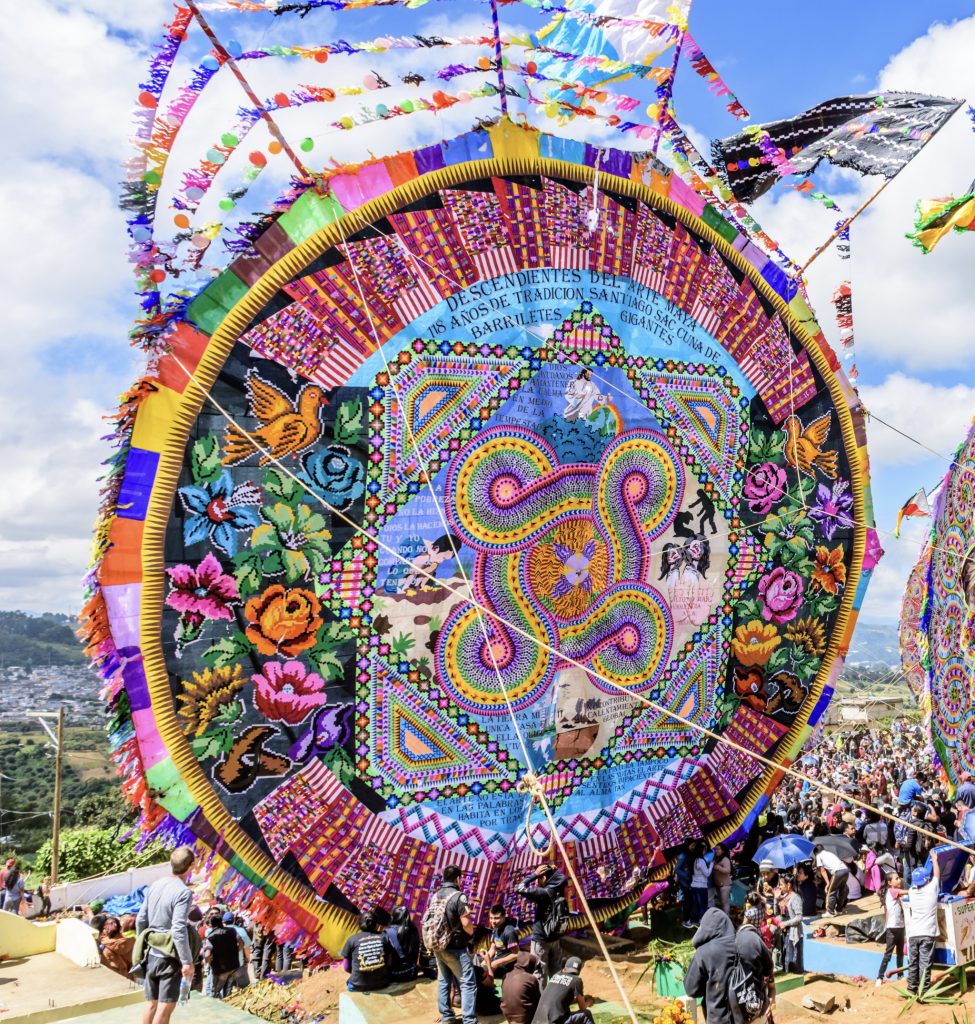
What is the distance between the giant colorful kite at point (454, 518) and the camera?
15.4ft

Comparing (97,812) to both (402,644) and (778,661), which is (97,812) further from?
(402,644)

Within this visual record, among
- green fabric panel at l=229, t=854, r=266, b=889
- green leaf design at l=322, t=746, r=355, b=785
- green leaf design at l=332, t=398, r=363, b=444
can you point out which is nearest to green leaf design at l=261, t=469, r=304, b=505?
green leaf design at l=332, t=398, r=363, b=444

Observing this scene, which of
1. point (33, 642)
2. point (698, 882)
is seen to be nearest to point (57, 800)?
point (698, 882)

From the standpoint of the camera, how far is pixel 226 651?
4824mm

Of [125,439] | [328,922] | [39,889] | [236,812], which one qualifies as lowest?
[39,889]

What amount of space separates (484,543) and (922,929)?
363 cm

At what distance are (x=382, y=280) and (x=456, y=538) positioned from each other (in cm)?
156

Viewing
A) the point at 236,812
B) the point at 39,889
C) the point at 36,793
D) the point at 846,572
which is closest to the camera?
the point at 236,812

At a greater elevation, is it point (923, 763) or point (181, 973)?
point (181, 973)

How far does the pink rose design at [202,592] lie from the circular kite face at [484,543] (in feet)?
0.05

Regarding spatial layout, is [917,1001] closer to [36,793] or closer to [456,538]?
[456,538]

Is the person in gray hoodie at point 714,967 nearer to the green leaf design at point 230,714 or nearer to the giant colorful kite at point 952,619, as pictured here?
the green leaf design at point 230,714

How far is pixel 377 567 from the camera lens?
5281 millimetres

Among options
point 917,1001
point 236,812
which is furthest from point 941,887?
point 236,812
